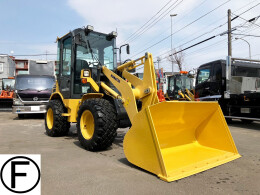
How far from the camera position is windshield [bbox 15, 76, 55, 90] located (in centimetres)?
1049

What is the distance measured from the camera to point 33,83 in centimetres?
1068

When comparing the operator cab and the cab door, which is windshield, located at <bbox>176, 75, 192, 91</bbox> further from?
the cab door

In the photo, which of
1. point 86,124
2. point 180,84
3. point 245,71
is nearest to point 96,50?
point 86,124

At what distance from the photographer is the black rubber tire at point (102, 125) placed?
4047 millimetres

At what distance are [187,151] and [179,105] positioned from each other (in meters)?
0.86

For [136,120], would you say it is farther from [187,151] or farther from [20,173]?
[20,173]

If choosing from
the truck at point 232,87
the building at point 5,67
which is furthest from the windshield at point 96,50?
the building at point 5,67

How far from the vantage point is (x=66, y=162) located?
3740 mm

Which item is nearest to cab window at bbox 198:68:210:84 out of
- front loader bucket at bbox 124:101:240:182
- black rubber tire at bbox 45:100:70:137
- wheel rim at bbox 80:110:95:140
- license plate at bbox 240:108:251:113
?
license plate at bbox 240:108:251:113

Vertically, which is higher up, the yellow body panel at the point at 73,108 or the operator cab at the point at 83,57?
the operator cab at the point at 83,57

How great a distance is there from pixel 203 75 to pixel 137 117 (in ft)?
23.2

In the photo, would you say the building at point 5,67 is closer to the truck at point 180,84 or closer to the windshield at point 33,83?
the windshield at point 33,83

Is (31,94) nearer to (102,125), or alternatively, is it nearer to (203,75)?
(102,125)

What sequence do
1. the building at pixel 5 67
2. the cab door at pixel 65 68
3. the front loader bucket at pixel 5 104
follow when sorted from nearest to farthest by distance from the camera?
the cab door at pixel 65 68 → the front loader bucket at pixel 5 104 → the building at pixel 5 67
